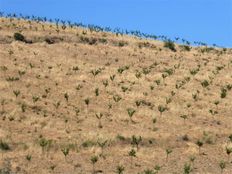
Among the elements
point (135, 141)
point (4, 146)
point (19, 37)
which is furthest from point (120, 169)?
point (19, 37)

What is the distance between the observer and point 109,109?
125 ft

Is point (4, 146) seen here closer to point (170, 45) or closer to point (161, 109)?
point (161, 109)

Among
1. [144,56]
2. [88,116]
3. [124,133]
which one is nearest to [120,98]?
[88,116]

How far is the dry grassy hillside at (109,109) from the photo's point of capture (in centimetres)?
2780

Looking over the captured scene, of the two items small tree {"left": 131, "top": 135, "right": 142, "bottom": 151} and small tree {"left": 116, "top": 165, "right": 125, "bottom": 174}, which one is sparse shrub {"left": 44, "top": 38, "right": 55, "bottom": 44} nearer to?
small tree {"left": 131, "top": 135, "right": 142, "bottom": 151}

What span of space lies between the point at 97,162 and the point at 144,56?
36.7 m

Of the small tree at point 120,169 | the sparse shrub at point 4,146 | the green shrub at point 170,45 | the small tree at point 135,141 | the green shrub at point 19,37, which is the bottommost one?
the small tree at point 120,169

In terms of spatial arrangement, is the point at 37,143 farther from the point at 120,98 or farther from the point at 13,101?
the point at 120,98

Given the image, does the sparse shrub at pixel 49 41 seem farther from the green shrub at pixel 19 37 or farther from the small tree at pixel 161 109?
the small tree at pixel 161 109

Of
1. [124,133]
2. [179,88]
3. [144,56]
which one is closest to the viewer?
[124,133]

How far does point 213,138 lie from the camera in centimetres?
3306

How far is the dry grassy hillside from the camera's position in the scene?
91.2 ft

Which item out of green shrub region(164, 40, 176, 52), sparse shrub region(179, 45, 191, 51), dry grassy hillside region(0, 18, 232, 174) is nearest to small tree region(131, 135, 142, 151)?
dry grassy hillside region(0, 18, 232, 174)

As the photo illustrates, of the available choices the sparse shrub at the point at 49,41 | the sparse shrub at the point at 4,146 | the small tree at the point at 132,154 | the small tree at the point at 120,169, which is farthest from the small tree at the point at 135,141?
the sparse shrub at the point at 49,41
